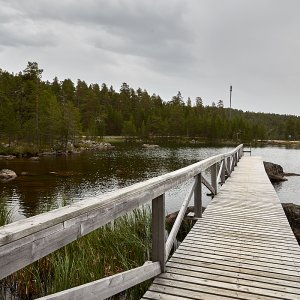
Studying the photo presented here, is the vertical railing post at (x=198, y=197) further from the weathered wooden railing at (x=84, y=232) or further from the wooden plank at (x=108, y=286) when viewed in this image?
the wooden plank at (x=108, y=286)

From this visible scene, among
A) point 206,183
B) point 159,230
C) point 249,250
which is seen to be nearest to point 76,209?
point 159,230

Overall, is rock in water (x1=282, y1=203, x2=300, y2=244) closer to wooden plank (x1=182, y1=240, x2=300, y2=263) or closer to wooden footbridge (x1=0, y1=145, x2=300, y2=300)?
wooden footbridge (x1=0, y1=145, x2=300, y2=300)

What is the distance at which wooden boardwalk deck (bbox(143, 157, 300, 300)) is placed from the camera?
3662mm

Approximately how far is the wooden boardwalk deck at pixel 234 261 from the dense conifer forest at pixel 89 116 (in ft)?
144

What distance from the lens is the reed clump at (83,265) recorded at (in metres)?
4.88

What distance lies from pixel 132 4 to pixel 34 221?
57.3 ft

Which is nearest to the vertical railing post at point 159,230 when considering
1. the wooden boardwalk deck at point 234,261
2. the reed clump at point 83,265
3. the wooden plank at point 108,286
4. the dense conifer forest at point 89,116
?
the wooden plank at point 108,286

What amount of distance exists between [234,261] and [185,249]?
2.55ft

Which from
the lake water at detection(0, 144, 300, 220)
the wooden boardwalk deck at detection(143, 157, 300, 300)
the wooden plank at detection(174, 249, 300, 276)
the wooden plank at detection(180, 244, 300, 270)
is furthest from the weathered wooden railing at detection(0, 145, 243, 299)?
the lake water at detection(0, 144, 300, 220)

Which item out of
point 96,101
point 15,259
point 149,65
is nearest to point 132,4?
point 15,259

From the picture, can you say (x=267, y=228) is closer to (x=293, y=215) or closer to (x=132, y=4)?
(x=293, y=215)

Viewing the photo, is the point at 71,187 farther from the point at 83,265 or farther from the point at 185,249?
the point at 185,249

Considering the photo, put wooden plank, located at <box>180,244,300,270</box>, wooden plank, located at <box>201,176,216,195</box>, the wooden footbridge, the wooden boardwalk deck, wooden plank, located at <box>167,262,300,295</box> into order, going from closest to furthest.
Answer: the wooden footbridge, the wooden boardwalk deck, wooden plank, located at <box>167,262,300,295</box>, wooden plank, located at <box>180,244,300,270</box>, wooden plank, located at <box>201,176,216,195</box>

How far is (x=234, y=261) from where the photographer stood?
4555 millimetres
